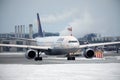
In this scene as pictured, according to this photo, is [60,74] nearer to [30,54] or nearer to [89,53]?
[30,54]

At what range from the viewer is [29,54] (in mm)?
46562

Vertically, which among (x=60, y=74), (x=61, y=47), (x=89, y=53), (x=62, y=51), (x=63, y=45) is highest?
(x=63, y=45)

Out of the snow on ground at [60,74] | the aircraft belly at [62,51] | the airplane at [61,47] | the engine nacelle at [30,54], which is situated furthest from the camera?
the aircraft belly at [62,51]

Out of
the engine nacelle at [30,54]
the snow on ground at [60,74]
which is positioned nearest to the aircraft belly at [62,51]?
the engine nacelle at [30,54]

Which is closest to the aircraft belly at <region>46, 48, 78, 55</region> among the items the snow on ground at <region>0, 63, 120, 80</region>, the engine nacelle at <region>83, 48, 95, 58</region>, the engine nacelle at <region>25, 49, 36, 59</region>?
the engine nacelle at <region>83, 48, 95, 58</region>

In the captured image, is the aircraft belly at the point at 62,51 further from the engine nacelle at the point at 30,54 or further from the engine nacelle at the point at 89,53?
the engine nacelle at the point at 30,54

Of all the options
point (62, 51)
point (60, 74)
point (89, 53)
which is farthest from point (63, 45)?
point (60, 74)

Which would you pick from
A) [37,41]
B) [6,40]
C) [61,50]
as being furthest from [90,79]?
[6,40]

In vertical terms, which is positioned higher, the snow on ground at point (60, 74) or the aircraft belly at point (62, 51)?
the aircraft belly at point (62, 51)

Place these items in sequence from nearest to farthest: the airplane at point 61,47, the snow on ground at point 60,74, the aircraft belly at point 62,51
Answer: the snow on ground at point 60,74
the airplane at point 61,47
the aircraft belly at point 62,51

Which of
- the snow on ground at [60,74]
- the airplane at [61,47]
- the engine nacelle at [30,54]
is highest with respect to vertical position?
the airplane at [61,47]

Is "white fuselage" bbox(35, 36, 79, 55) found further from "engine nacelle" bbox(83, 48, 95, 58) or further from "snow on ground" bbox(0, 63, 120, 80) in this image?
"snow on ground" bbox(0, 63, 120, 80)

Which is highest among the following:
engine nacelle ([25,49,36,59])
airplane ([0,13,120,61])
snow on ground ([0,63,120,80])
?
airplane ([0,13,120,61])

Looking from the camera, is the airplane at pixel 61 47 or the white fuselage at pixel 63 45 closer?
the airplane at pixel 61 47
